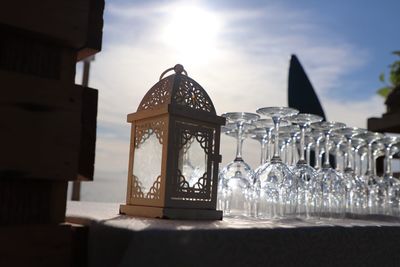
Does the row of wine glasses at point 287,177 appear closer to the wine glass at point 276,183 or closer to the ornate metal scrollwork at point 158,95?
the wine glass at point 276,183

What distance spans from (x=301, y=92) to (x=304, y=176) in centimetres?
163

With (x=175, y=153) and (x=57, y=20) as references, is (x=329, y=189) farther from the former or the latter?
(x=57, y=20)

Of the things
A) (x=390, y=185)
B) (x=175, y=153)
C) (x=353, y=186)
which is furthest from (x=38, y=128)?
(x=390, y=185)

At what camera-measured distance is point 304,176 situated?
1.32 m

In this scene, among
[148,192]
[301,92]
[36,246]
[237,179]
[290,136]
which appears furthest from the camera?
[301,92]

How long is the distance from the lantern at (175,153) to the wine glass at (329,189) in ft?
1.55

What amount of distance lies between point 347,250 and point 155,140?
1.42ft

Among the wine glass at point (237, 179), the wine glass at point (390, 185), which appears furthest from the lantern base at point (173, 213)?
the wine glass at point (390, 185)

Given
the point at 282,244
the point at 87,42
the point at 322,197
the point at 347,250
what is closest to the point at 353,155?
the point at 322,197

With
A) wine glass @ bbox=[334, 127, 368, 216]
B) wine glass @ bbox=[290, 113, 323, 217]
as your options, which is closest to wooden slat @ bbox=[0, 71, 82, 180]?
wine glass @ bbox=[290, 113, 323, 217]

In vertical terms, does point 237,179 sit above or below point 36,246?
above

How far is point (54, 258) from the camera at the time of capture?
0.74 meters

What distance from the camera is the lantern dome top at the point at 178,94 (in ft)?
3.16

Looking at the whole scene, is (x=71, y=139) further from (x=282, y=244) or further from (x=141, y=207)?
(x=282, y=244)
